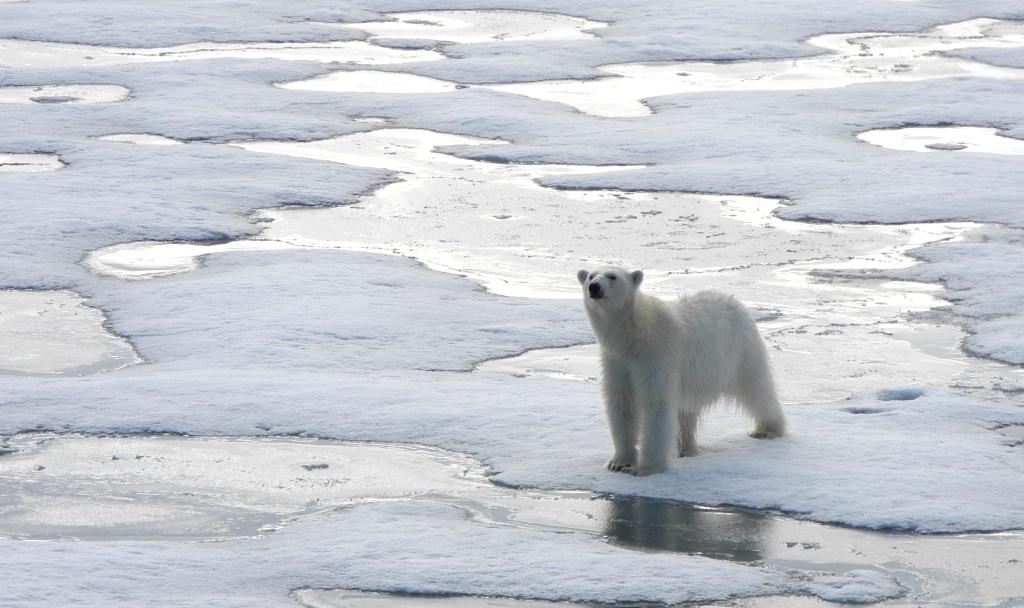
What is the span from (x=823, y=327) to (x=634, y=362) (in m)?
3.10

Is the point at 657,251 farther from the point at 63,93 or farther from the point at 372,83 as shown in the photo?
the point at 63,93

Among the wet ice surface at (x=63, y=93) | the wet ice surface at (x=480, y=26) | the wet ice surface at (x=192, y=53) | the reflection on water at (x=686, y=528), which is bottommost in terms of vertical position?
the reflection on water at (x=686, y=528)

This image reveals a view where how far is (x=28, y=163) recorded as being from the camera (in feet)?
47.4

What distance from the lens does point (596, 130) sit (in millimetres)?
15625

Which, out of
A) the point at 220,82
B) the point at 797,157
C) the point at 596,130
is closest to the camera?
the point at 797,157

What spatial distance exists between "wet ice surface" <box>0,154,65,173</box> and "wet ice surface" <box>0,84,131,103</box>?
2549 mm

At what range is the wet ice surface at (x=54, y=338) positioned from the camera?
856cm

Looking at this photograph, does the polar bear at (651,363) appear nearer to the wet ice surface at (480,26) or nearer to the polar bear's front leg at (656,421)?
the polar bear's front leg at (656,421)

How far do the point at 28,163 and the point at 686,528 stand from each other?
391 inches

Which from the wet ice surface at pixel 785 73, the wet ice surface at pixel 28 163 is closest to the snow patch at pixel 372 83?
the wet ice surface at pixel 785 73

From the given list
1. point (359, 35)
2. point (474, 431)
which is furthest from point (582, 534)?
point (359, 35)

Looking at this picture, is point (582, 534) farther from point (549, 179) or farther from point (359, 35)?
point (359, 35)

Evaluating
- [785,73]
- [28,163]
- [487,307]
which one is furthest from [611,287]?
[785,73]

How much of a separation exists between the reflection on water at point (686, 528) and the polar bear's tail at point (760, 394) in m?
0.91
